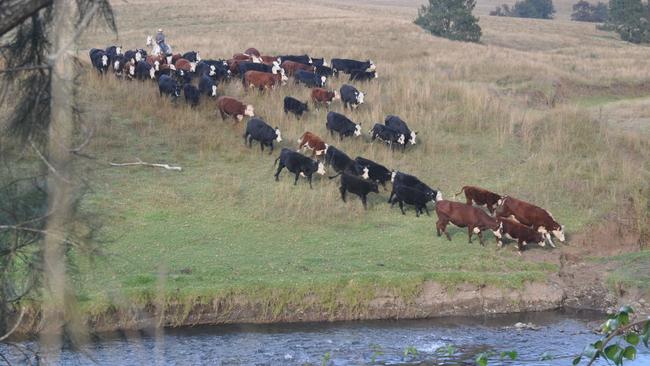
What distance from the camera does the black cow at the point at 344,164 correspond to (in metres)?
18.5

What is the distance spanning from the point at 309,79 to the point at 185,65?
350cm

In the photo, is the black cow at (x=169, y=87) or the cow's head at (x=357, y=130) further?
the black cow at (x=169, y=87)

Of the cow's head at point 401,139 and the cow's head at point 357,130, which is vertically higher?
the cow's head at point 357,130

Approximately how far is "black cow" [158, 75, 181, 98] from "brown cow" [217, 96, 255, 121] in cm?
141

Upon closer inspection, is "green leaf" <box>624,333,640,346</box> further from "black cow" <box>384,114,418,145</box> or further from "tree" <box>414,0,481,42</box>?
"tree" <box>414,0,481,42</box>

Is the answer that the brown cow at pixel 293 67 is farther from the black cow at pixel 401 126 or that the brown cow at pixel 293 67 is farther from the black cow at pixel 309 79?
the black cow at pixel 401 126

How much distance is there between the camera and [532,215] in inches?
644

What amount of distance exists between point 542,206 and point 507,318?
13.6 feet

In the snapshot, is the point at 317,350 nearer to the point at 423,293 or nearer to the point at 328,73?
the point at 423,293

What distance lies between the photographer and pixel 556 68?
113 feet

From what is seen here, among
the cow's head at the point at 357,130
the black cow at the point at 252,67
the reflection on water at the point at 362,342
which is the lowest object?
the reflection on water at the point at 362,342

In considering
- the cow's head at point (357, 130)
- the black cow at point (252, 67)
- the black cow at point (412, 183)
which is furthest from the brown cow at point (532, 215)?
the black cow at point (252, 67)

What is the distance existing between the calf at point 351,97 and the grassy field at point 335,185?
33cm

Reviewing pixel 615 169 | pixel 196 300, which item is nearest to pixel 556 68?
pixel 615 169
